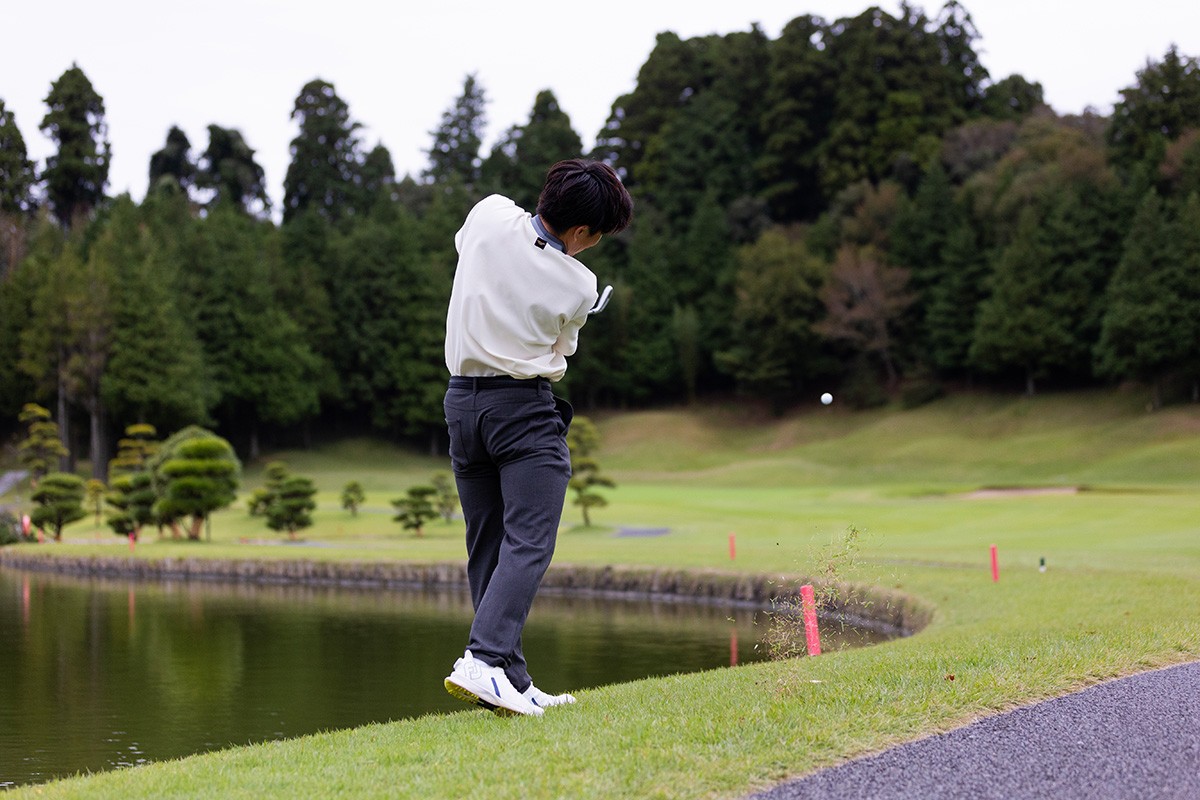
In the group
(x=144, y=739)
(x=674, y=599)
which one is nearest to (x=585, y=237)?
(x=144, y=739)

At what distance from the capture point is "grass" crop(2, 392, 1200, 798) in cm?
363

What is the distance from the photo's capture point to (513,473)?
4.25m

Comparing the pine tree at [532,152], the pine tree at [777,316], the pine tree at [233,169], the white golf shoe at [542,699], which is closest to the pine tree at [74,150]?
the pine tree at [233,169]

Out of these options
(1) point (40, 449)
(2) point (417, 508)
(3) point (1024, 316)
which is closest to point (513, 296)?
(2) point (417, 508)

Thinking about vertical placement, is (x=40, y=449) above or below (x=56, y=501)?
above

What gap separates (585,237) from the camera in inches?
172

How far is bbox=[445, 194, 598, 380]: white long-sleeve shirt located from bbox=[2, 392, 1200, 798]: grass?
50.4 inches

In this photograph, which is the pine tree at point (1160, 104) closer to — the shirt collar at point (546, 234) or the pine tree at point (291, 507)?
the pine tree at point (291, 507)

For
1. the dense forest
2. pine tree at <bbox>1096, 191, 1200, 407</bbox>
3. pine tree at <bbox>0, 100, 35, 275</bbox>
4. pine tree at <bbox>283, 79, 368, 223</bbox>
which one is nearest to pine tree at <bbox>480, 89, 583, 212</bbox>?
the dense forest

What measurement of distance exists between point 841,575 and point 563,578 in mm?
11736

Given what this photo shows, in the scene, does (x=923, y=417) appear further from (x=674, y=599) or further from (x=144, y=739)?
(x=144, y=739)

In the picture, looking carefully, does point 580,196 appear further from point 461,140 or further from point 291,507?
point 461,140

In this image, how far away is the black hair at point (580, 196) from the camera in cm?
427

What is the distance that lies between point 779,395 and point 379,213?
21652 mm
